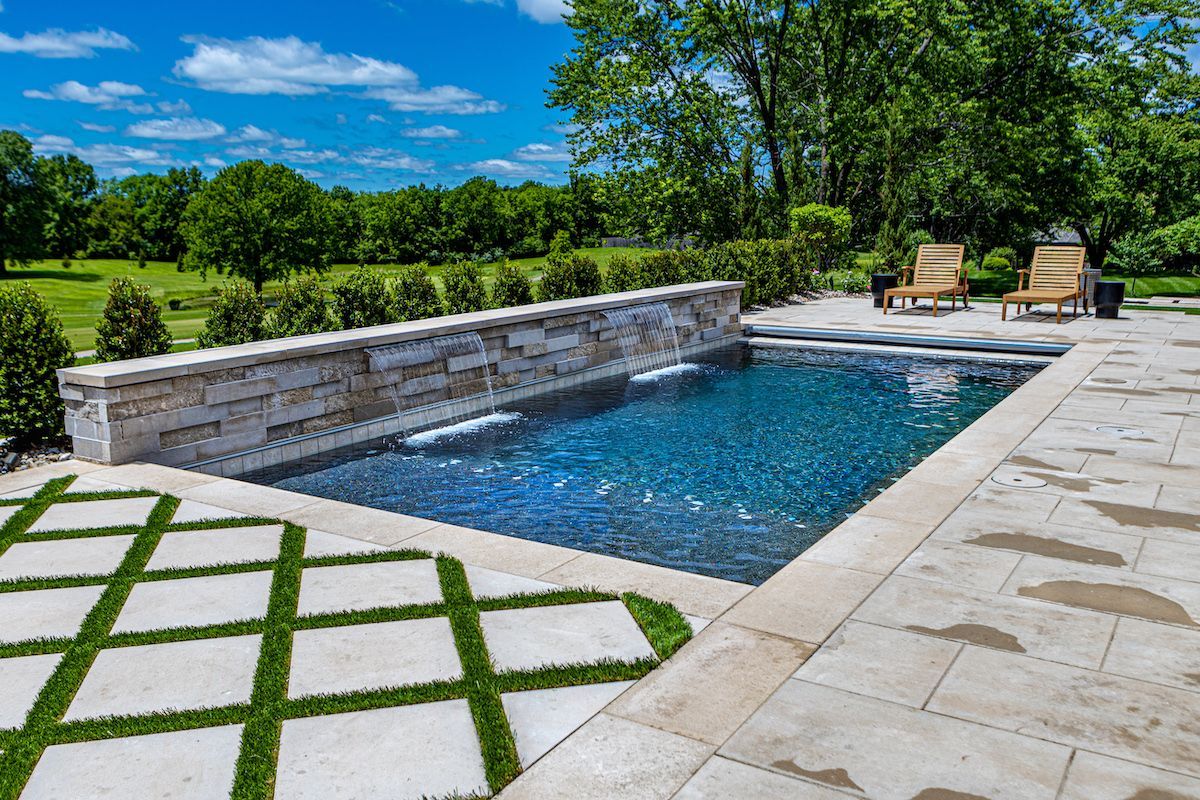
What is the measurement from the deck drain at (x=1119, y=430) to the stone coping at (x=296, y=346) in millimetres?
5583

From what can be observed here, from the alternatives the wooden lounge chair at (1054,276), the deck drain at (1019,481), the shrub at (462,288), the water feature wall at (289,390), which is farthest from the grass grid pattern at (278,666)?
the wooden lounge chair at (1054,276)

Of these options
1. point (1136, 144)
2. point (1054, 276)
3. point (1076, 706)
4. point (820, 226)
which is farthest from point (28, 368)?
point (1136, 144)

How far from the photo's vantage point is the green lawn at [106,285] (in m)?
21.4

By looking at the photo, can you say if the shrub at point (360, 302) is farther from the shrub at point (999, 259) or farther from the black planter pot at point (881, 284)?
the shrub at point (999, 259)

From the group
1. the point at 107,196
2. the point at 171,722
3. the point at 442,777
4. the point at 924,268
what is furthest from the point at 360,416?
the point at 107,196

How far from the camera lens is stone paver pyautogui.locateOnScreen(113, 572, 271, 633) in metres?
3.55

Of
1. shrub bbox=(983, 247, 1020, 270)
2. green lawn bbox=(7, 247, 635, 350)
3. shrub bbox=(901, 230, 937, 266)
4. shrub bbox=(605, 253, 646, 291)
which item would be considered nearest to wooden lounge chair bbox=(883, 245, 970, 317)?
shrub bbox=(901, 230, 937, 266)

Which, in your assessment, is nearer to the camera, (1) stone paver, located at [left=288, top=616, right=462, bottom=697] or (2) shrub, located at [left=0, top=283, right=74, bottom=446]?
(1) stone paver, located at [left=288, top=616, right=462, bottom=697]

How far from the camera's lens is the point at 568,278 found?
12906 millimetres

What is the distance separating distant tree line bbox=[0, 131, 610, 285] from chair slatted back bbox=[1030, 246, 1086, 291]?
92.9ft

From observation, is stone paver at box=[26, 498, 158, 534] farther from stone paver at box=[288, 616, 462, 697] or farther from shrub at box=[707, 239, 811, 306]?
shrub at box=[707, 239, 811, 306]

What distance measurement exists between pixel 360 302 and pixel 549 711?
7.71 meters

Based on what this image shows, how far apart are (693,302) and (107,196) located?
53.9 meters

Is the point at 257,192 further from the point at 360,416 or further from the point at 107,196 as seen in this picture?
the point at 360,416
